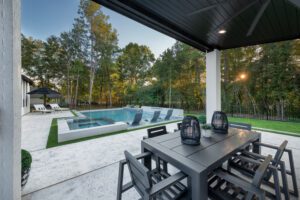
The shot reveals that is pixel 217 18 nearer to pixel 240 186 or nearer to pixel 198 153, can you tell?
pixel 198 153

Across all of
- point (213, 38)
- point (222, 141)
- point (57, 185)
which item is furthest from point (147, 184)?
point (213, 38)

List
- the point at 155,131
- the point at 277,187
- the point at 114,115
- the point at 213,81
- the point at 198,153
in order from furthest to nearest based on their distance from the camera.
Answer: the point at 114,115, the point at 213,81, the point at 155,131, the point at 198,153, the point at 277,187

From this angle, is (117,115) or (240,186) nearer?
(240,186)

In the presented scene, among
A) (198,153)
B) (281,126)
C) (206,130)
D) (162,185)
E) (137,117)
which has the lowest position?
(281,126)

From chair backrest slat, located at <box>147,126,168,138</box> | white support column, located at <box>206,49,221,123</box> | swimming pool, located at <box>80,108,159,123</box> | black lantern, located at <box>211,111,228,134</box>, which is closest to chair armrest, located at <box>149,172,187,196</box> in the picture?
chair backrest slat, located at <box>147,126,168,138</box>

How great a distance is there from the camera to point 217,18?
8.34 feet

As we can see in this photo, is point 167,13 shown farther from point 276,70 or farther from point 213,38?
point 276,70

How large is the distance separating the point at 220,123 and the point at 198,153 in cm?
103

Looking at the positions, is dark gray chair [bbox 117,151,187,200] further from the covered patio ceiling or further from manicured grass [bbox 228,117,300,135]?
manicured grass [bbox 228,117,300,135]

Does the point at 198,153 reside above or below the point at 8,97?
below

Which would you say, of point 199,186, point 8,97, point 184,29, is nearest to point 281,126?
point 184,29

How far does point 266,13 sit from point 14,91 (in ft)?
12.8

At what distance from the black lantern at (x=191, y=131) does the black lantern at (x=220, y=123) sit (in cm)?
72

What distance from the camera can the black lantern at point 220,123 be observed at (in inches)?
88.1
